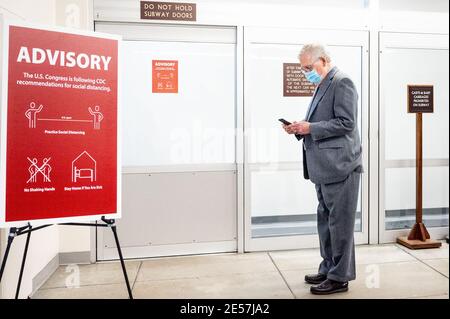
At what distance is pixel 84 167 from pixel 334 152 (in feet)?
4.95

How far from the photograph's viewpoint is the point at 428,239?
3596 millimetres

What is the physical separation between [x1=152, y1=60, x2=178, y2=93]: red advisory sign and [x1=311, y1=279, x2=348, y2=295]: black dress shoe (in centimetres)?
197

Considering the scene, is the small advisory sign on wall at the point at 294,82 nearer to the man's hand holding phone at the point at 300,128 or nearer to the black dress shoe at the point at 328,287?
the man's hand holding phone at the point at 300,128

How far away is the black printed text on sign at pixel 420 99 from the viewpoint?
11.6 feet

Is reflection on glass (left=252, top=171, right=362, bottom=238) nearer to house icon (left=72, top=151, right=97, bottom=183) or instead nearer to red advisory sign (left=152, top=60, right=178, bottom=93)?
red advisory sign (left=152, top=60, right=178, bottom=93)

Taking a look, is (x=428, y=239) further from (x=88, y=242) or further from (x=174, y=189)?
(x=88, y=242)

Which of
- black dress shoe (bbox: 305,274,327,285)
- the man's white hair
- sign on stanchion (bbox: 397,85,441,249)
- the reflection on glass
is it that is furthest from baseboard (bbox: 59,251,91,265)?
sign on stanchion (bbox: 397,85,441,249)

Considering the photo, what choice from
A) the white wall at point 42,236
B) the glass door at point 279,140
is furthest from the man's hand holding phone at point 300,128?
the white wall at point 42,236

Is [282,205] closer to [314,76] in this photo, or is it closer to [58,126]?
[314,76]

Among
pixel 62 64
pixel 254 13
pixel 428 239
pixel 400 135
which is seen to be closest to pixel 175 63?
pixel 254 13

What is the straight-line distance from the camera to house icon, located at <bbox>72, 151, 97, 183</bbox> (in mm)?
2125

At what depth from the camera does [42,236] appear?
2824 millimetres

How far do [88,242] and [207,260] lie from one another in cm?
102

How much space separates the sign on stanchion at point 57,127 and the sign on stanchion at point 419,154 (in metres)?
2.69
